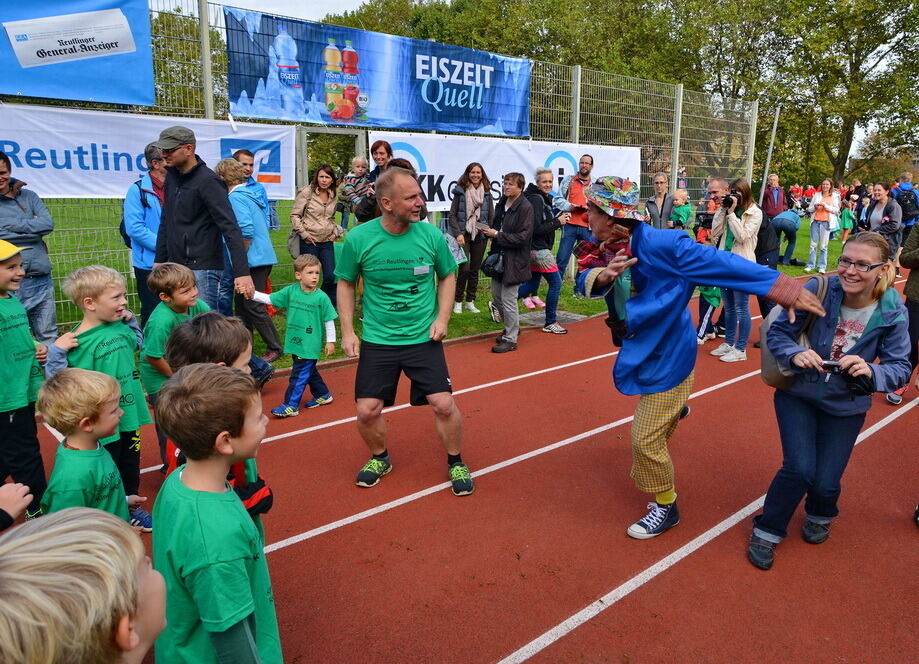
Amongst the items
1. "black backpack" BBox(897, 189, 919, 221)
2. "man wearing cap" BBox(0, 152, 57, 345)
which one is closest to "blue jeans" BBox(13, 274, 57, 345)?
"man wearing cap" BBox(0, 152, 57, 345)

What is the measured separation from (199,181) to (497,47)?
3884 centimetres

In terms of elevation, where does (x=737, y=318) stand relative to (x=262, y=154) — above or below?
below

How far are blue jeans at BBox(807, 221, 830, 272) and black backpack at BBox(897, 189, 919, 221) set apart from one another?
1.93 metres

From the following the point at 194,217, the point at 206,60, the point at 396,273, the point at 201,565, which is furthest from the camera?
the point at 206,60

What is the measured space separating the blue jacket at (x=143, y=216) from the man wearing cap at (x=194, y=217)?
0.90 m

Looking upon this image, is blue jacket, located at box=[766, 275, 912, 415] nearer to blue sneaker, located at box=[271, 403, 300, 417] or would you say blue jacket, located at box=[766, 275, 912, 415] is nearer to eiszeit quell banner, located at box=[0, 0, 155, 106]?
blue sneaker, located at box=[271, 403, 300, 417]

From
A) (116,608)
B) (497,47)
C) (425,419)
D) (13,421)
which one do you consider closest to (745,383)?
(425,419)

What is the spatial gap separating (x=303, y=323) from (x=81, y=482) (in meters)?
3.24

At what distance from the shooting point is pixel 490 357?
8.12 m

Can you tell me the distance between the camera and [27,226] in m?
5.93

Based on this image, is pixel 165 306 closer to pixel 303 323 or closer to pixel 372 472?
pixel 372 472

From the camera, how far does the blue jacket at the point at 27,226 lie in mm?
5832

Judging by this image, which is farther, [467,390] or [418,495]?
[467,390]

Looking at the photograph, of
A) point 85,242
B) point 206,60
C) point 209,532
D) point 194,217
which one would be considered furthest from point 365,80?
point 209,532
